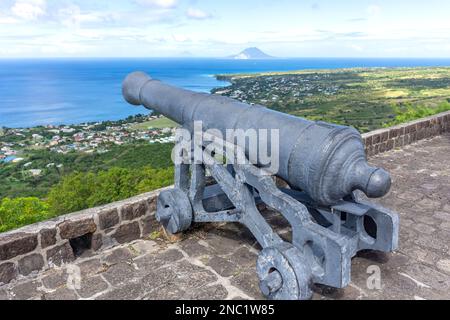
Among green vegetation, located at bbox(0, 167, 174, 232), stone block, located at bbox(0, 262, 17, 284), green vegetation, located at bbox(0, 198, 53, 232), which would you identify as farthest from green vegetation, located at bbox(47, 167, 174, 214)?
stone block, located at bbox(0, 262, 17, 284)

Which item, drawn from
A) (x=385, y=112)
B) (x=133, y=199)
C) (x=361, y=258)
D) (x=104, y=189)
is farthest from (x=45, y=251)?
(x=385, y=112)

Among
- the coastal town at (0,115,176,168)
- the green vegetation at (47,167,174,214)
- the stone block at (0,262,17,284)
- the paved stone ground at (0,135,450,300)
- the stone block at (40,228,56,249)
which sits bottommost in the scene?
the coastal town at (0,115,176,168)

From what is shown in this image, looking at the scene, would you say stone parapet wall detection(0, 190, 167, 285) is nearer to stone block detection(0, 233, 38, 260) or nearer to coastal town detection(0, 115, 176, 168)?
stone block detection(0, 233, 38, 260)

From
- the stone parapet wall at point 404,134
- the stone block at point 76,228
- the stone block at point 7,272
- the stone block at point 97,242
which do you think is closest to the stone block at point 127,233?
the stone block at point 97,242

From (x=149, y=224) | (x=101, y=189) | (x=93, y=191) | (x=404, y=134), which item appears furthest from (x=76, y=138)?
(x=149, y=224)

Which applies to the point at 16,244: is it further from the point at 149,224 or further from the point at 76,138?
the point at 76,138

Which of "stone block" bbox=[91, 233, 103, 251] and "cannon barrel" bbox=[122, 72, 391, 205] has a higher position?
"cannon barrel" bbox=[122, 72, 391, 205]
